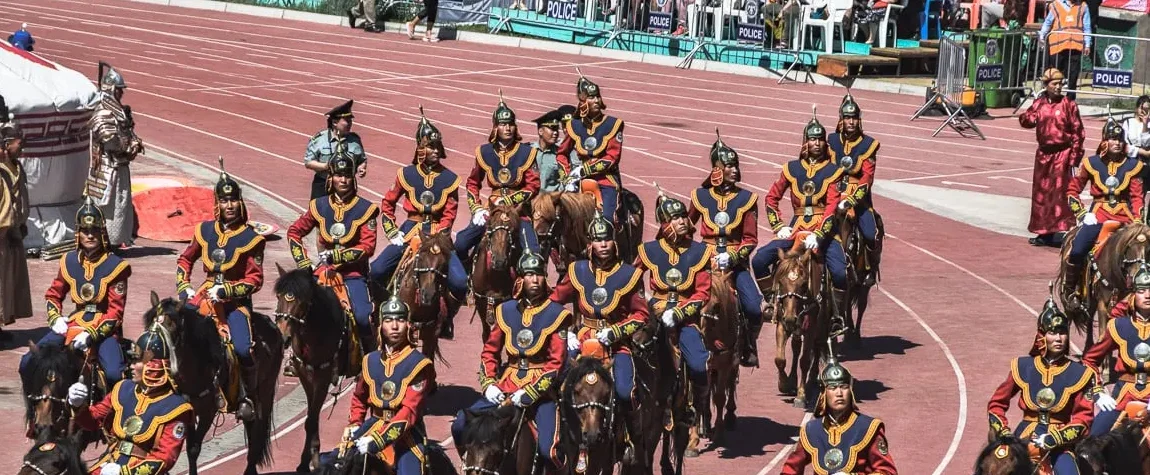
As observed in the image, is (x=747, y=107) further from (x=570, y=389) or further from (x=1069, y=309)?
(x=570, y=389)

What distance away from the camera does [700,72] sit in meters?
44.0

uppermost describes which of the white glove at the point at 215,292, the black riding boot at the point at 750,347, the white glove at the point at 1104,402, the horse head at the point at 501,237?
the horse head at the point at 501,237

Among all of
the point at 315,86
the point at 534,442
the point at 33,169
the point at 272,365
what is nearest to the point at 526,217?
the point at 272,365

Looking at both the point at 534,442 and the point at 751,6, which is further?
the point at 751,6

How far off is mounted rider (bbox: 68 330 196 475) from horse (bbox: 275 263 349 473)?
3042 mm

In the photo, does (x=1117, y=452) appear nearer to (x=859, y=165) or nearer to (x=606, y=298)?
(x=606, y=298)

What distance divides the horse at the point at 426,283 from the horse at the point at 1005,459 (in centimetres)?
682

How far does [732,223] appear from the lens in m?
18.8

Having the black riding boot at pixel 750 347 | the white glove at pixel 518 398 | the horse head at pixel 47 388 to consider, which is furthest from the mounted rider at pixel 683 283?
the horse head at pixel 47 388

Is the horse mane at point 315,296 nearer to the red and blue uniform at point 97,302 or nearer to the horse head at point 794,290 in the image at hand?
the red and blue uniform at point 97,302

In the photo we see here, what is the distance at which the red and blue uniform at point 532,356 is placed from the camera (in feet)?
46.4

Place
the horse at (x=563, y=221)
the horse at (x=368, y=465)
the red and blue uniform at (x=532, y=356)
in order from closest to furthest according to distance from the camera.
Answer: the horse at (x=368, y=465) < the red and blue uniform at (x=532, y=356) < the horse at (x=563, y=221)

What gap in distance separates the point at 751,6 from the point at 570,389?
101 ft

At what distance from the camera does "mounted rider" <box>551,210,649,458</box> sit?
15.1 m
